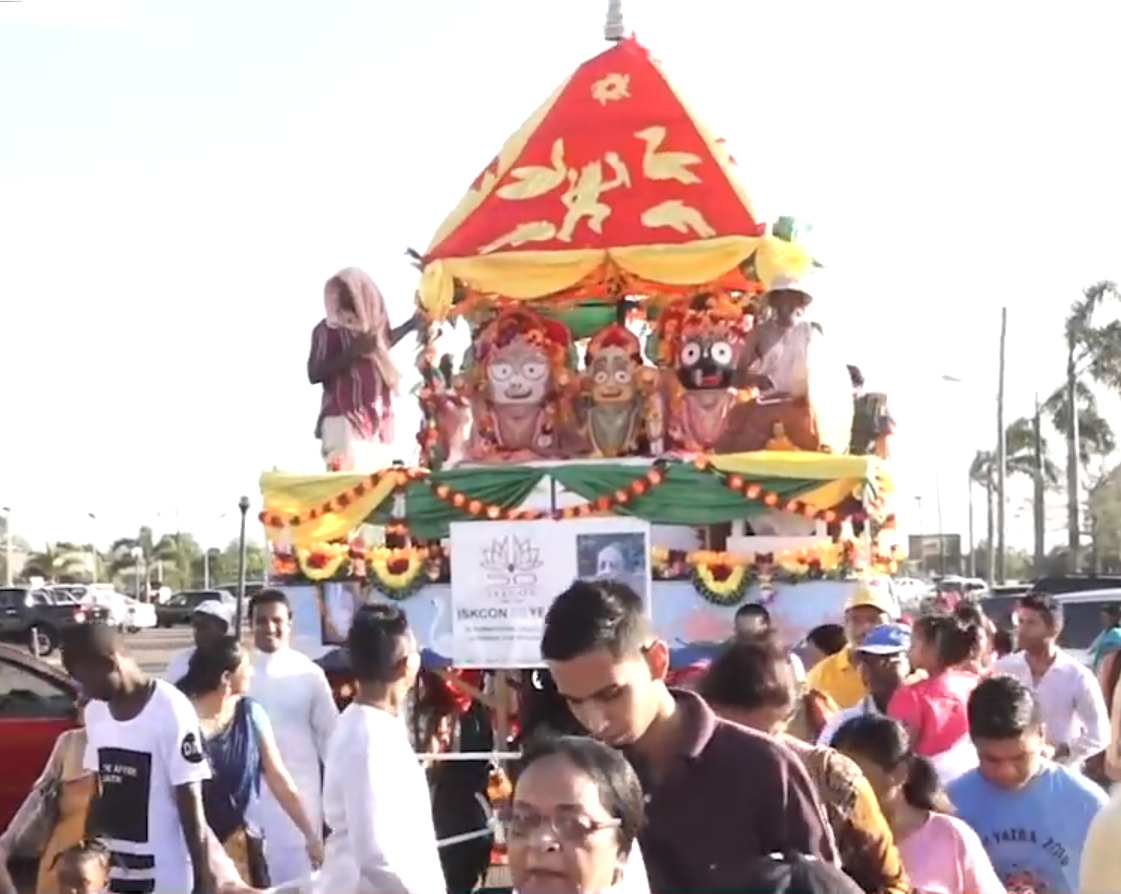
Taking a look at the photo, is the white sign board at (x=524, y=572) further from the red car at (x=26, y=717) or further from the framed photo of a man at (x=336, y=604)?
the framed photo of a man at (x=336, y=604)

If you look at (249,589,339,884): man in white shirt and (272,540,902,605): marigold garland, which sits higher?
(272,540,902,605): marigold garland

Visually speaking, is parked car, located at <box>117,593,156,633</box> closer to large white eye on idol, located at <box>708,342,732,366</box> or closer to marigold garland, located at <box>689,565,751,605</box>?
large white eye on idol, located at <box>708,342,732,366</box>

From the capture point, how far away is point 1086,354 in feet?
144

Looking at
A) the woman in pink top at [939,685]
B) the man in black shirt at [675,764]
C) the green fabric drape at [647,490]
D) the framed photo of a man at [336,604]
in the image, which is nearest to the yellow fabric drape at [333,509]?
the framed photo of a man at [336,604]

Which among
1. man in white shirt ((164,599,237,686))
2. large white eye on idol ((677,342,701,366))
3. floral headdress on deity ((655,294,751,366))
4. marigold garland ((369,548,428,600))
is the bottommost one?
man in white shirt ((164,599,237,686))

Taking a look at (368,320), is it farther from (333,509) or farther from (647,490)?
(647,490)

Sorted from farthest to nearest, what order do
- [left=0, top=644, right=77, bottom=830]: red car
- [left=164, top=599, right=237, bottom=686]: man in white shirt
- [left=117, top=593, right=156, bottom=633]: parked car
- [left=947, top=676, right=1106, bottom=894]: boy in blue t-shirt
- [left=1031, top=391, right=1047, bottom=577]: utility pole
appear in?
[left=1031, top=391, right=1047, bottom=577]: utility pole, [left=117, top=593, right=156, bottom=633]: parked car, [left=0, top=644, right=77, bottom=830]: red car, [left=164, top=599, right=237, bottom=686]: man in white shirt, [left=947, top=676, right=1106, bottom=894]: boy in blue t-shirt

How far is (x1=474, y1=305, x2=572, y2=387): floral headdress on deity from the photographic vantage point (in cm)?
1445

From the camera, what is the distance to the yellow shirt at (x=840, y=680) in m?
7.79

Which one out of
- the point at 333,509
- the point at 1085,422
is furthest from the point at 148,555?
the point at 333,509

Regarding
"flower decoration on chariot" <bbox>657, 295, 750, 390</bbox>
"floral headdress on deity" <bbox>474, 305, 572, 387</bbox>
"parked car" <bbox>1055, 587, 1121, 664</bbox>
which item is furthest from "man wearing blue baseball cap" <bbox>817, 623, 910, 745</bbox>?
"parked car" <bbox>1055, 587, 1121, 664</bbox>

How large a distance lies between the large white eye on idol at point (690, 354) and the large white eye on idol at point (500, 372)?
1.36 metres

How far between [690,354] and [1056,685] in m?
6.90

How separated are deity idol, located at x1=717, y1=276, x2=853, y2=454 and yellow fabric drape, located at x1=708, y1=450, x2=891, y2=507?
794 mm
